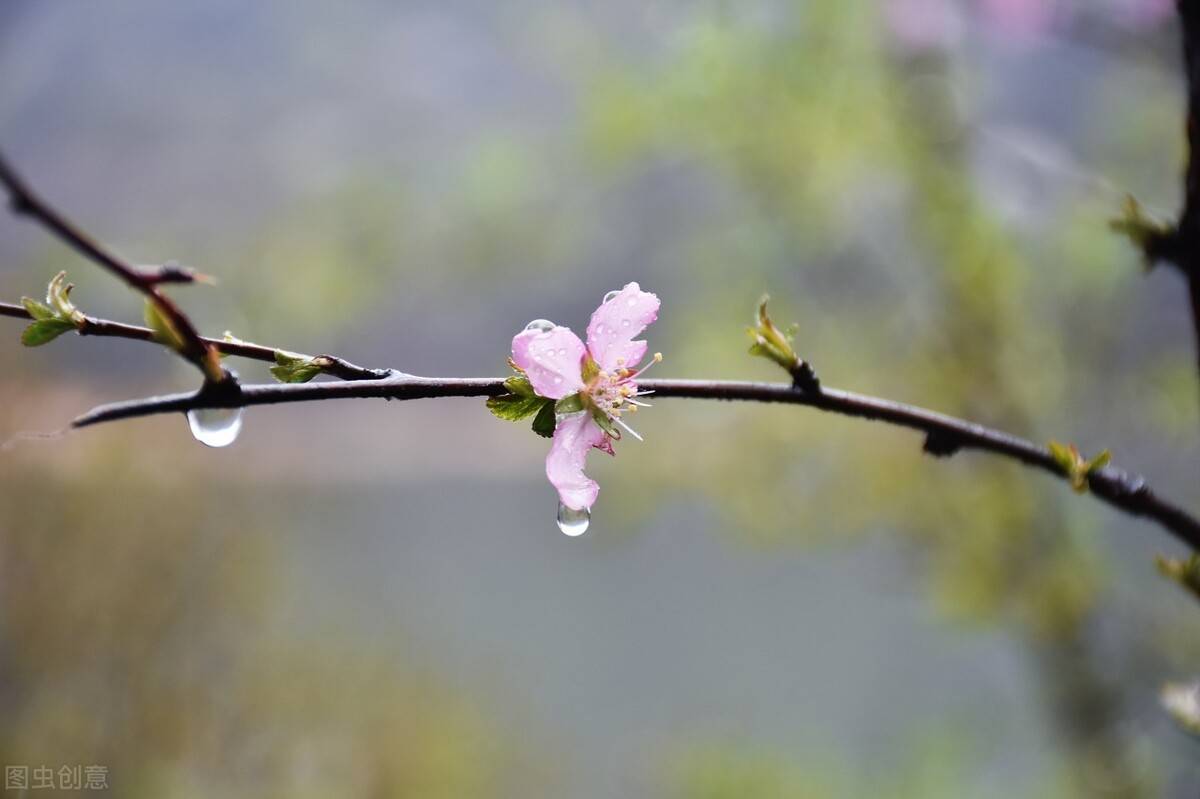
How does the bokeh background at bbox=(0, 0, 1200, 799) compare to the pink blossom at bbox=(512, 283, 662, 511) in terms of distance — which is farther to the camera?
the bokeh background at bbox=(0, 0, 1200, 799)

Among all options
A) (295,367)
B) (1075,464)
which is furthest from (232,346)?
(1075,464)

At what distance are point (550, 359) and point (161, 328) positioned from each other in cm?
12

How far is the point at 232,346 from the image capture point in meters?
0.27

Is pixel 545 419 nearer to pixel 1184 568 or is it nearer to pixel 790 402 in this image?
pixel 790 402

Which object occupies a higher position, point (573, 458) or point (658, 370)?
point (658, 370)

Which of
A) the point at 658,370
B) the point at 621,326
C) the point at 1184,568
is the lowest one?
the point at 1184,568

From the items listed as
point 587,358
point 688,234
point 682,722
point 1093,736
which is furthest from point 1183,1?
point 682,722

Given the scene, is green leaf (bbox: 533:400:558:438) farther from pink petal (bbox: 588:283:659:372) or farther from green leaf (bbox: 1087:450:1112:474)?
green leaf (bbox: 1087:450:1112:474)

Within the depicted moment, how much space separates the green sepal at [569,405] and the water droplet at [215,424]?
10 centimetres

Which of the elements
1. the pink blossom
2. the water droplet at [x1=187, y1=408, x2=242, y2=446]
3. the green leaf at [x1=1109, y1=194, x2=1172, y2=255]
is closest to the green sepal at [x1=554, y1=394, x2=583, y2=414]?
the pink blossom

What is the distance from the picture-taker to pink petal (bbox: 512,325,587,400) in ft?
1.00

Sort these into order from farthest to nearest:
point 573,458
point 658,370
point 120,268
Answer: point 658,370 → point 573,458 → point 120,268

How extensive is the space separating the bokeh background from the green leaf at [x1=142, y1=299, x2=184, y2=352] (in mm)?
887

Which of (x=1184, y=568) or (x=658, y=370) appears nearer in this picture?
A: (x=1184, y=568)
